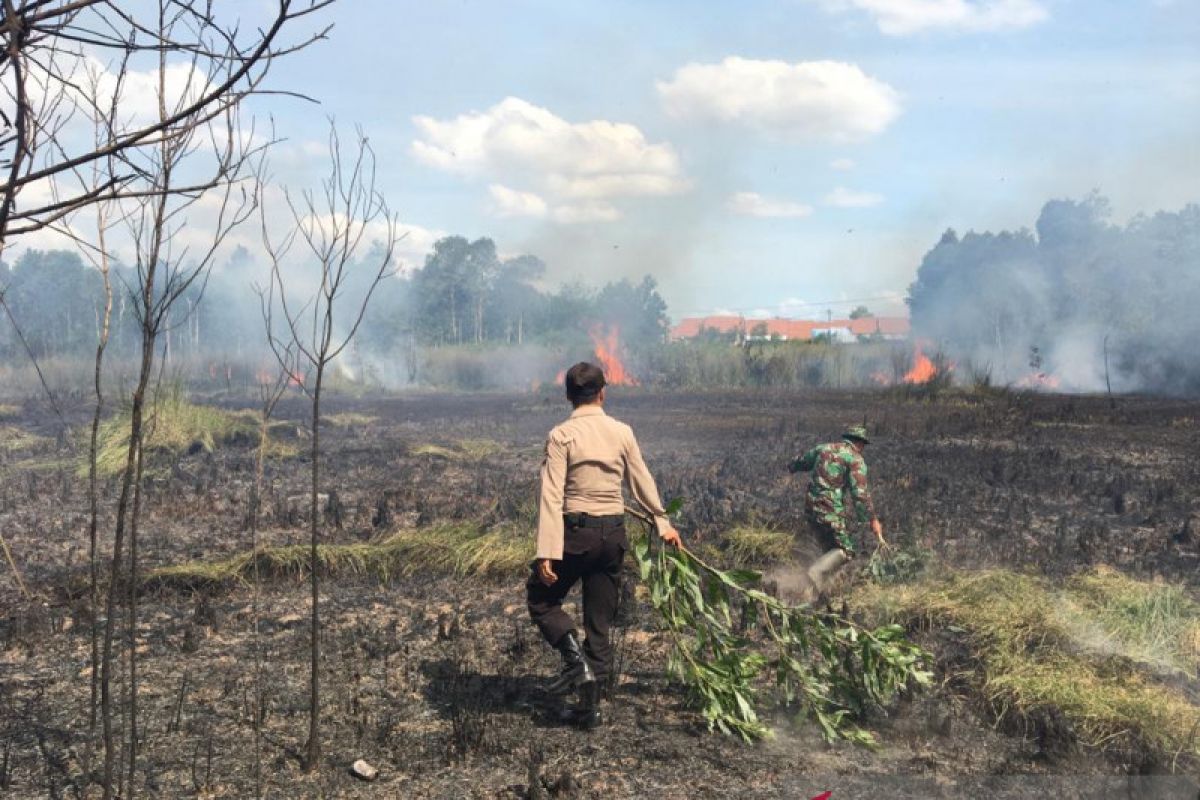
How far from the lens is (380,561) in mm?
8266

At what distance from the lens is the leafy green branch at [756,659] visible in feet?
15.3

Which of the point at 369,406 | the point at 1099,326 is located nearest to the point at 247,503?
the point at 369,406

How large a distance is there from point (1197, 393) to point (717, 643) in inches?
1180

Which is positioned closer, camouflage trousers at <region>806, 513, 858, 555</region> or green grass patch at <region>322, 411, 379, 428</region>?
camouflage trousers at <region>806, 513, 858, 555</region>

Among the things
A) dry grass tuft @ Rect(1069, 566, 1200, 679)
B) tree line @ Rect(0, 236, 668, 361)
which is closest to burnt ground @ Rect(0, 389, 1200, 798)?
dry grass tuft @ Rect(1069, 566, 1200, 679)

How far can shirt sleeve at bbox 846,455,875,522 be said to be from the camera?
7.42 metres

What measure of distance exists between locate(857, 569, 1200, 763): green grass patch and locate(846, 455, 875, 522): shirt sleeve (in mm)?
648

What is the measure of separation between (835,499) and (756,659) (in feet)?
10.1

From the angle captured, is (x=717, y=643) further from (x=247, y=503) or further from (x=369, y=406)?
(x=369, y=406)

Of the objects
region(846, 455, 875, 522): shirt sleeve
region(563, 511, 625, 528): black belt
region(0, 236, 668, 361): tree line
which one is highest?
region(0, 236, 668, 361): tree line

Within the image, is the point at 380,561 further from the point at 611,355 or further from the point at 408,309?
the point at 408,309

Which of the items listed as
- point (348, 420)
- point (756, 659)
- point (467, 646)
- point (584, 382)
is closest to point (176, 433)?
point (348, 420)

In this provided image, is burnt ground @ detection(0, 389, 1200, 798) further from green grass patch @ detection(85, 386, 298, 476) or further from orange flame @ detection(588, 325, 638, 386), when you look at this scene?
orange flame @ detection(588, 325, 638, 386)

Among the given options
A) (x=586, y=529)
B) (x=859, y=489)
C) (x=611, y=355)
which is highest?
(x=611, y=355)
